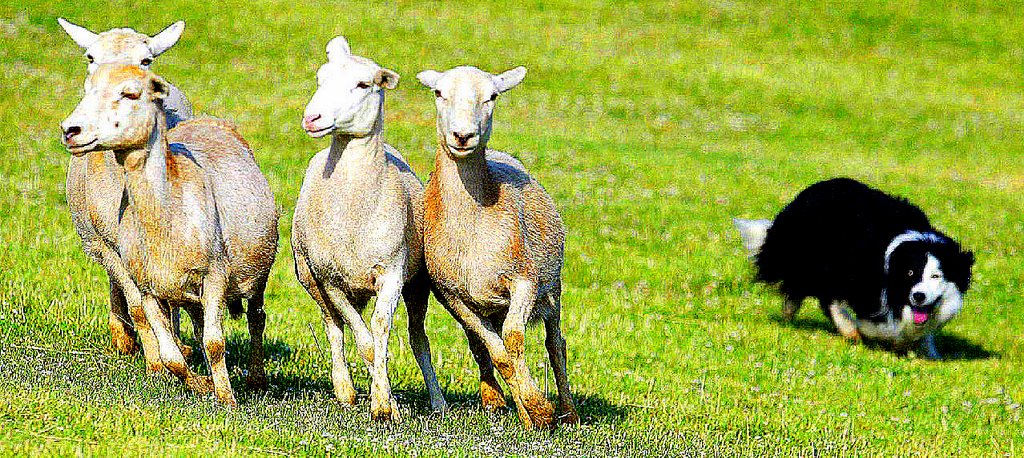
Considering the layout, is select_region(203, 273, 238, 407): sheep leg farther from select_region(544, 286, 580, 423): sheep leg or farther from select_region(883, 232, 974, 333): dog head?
select_region(883, 232, 974, 333): dog head

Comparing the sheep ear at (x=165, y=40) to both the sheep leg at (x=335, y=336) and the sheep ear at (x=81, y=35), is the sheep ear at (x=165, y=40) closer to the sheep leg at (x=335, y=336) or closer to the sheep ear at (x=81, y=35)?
the sheep ear at (x=81, y=35)

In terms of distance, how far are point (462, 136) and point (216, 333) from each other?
214 centimetres

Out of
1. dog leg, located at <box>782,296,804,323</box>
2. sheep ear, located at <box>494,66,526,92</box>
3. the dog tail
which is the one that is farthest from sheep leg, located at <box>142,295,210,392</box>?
the dog tail

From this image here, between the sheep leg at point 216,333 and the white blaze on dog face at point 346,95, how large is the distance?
1.35m

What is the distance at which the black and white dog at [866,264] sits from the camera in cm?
1343

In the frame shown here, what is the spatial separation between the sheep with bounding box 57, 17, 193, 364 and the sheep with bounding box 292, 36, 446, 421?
1399 mm

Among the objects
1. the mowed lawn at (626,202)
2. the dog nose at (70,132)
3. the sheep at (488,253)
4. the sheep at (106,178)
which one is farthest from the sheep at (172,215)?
the sheep at (488,253)

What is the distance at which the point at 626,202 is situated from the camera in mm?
19406

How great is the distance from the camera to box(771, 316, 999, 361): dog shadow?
14.1 meters

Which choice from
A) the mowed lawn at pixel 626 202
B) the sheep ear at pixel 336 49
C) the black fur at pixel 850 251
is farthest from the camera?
the black fur at pixel 850 251

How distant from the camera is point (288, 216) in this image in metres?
16.8

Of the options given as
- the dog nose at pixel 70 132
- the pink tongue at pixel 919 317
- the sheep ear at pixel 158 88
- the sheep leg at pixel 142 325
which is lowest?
the pink tongue at pixel 919 317

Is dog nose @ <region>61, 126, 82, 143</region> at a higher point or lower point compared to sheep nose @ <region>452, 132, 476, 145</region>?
lower

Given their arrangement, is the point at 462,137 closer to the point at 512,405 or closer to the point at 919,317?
the point at 512,405
